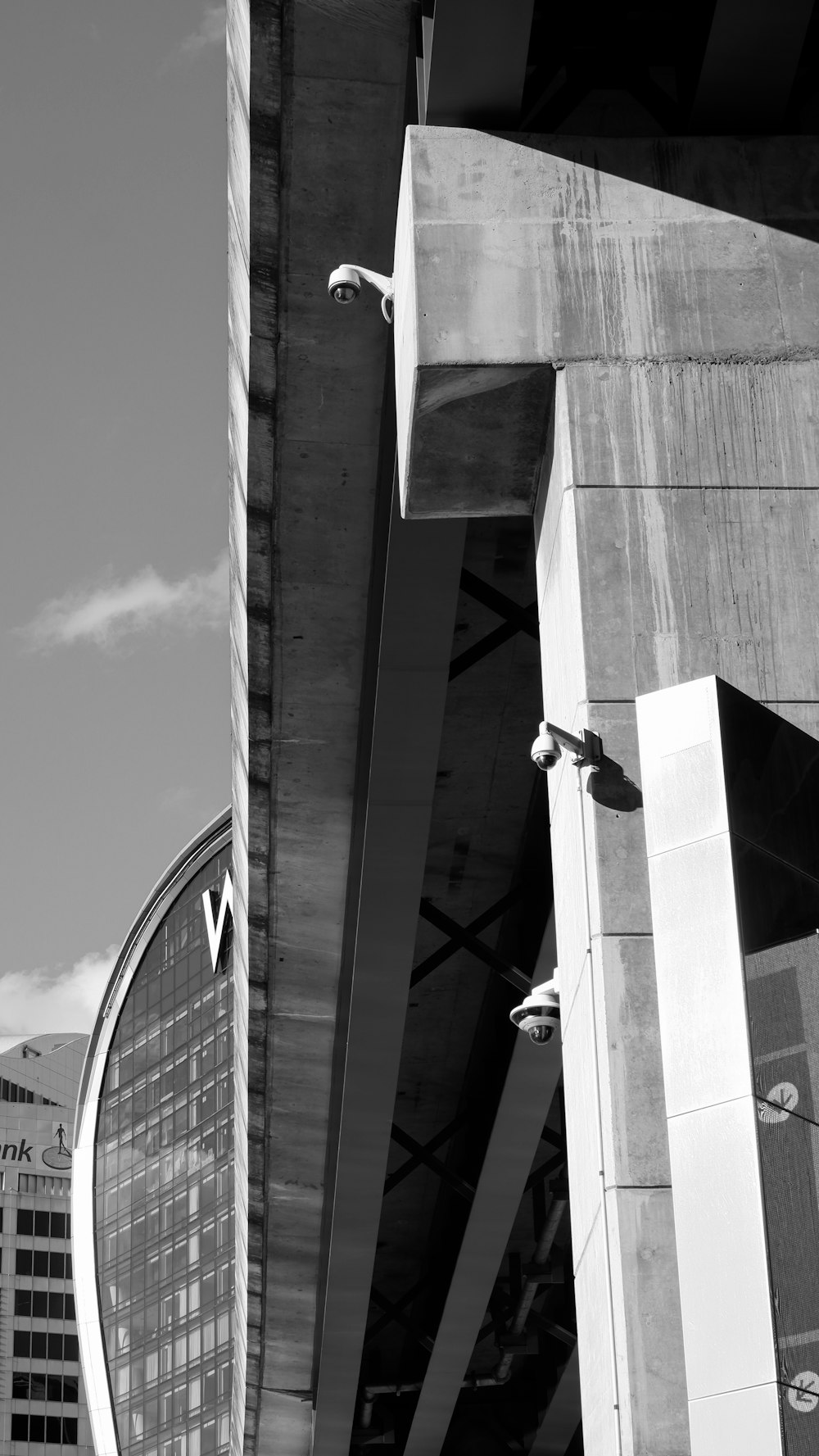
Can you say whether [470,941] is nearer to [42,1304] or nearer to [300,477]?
[300,477]

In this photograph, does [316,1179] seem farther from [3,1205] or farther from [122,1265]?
[3,1205]

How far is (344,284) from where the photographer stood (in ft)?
26.2

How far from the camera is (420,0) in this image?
820 centimetres

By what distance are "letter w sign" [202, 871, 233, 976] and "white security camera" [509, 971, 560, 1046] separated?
7491 cm

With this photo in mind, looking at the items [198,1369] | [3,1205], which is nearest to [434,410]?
[198,1369]

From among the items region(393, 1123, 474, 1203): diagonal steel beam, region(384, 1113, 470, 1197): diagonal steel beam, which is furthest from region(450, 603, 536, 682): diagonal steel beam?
region(384, 1113, 470, 1197): diagonal steel beam

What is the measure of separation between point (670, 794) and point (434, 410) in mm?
2077

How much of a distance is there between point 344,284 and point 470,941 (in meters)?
10.5

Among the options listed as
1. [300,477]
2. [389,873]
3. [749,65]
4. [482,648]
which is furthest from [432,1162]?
[749,65]

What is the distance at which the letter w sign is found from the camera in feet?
270

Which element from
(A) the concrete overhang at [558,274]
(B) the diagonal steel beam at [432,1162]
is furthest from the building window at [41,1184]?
(A) the concrete overhang at [558,274]

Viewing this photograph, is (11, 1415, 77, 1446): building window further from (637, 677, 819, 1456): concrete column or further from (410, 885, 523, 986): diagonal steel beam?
(637, 677, 819, 1456): concrete column

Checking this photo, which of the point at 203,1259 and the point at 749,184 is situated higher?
the point at 203,1259

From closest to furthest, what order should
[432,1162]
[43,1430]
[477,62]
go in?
[477,62] < [432,1162] < [43,1430]
